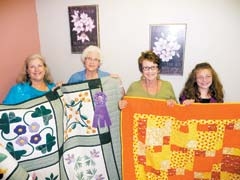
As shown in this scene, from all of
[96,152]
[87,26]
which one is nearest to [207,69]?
[96,152]

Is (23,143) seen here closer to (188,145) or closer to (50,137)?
(50,137)

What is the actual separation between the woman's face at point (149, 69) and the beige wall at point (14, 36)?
109 cm

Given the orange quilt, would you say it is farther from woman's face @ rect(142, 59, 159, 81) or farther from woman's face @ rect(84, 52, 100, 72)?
woman's face @ rect(84, 52, 100, 72)

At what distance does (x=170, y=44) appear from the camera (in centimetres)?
212

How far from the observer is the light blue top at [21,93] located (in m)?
1.76

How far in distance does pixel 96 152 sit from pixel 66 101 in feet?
1.39

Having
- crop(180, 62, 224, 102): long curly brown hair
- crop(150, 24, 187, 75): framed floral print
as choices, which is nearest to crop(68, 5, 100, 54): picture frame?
crop(150, 24, 187, 75): framed floral print

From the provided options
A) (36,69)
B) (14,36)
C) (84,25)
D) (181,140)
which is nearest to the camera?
(181,140)

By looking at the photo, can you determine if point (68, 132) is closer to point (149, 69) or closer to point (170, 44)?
point (149, 69)

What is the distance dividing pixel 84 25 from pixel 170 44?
784 millimetres

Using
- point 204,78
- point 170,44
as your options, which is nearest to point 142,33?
point 170,44

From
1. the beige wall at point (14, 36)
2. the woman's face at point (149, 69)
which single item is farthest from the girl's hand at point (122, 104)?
the beige wall at point (14, 36)

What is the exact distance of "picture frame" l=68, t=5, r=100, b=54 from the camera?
88.2 inches

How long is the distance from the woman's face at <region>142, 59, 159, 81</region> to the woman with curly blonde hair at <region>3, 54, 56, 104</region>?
73 cm
